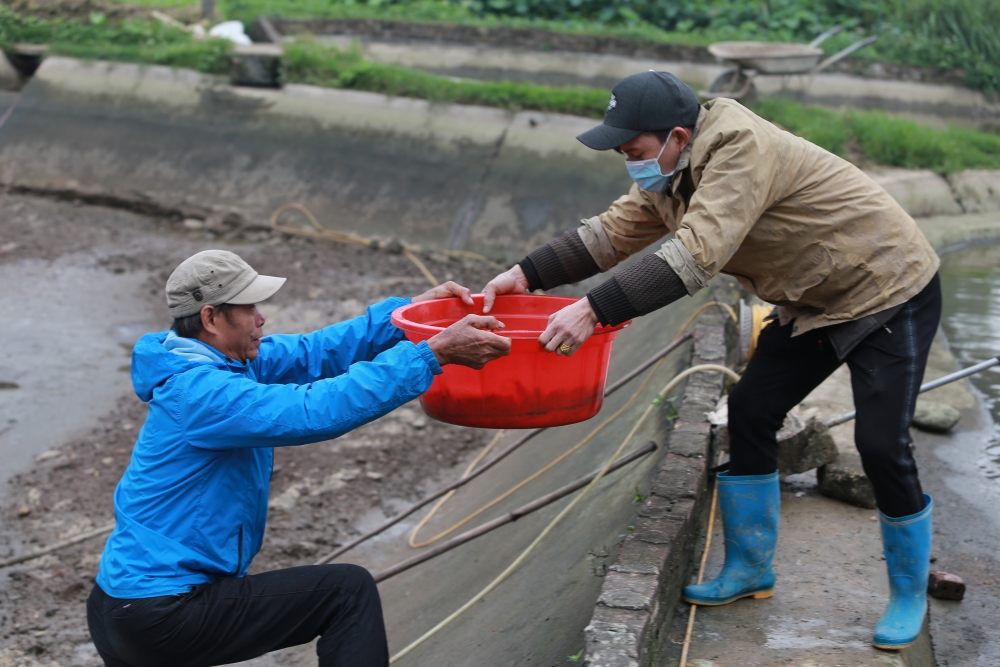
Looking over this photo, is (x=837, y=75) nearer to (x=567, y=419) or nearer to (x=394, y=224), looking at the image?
(x=394, y=224)

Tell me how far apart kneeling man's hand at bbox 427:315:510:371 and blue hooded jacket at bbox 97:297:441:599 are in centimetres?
5

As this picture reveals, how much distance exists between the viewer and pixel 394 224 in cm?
973

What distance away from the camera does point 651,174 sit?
3047 millimetres

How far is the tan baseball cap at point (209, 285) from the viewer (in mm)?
2842

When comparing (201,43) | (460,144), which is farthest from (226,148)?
(460,144)

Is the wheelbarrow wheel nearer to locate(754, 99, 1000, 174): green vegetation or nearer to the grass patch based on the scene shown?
locate(754, 99, 1000, 174): green vegetation

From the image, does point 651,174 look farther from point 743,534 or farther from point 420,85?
point 420,85

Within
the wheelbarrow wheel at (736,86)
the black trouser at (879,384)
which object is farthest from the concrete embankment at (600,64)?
the black trouser at (879,384)

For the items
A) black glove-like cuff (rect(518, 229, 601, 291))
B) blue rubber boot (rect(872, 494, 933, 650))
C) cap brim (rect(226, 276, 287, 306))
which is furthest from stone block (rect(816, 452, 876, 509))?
cap brim (rect(226, 276, 287, 306))

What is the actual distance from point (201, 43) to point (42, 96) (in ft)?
6.73

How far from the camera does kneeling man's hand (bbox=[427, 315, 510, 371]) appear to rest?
9.09 feet

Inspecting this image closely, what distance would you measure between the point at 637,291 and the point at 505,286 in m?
0.83

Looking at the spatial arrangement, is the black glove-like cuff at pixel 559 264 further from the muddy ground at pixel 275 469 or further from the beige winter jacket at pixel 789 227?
the muddy ground at pixel 275 469

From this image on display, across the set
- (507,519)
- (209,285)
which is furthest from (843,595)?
(209,285)
